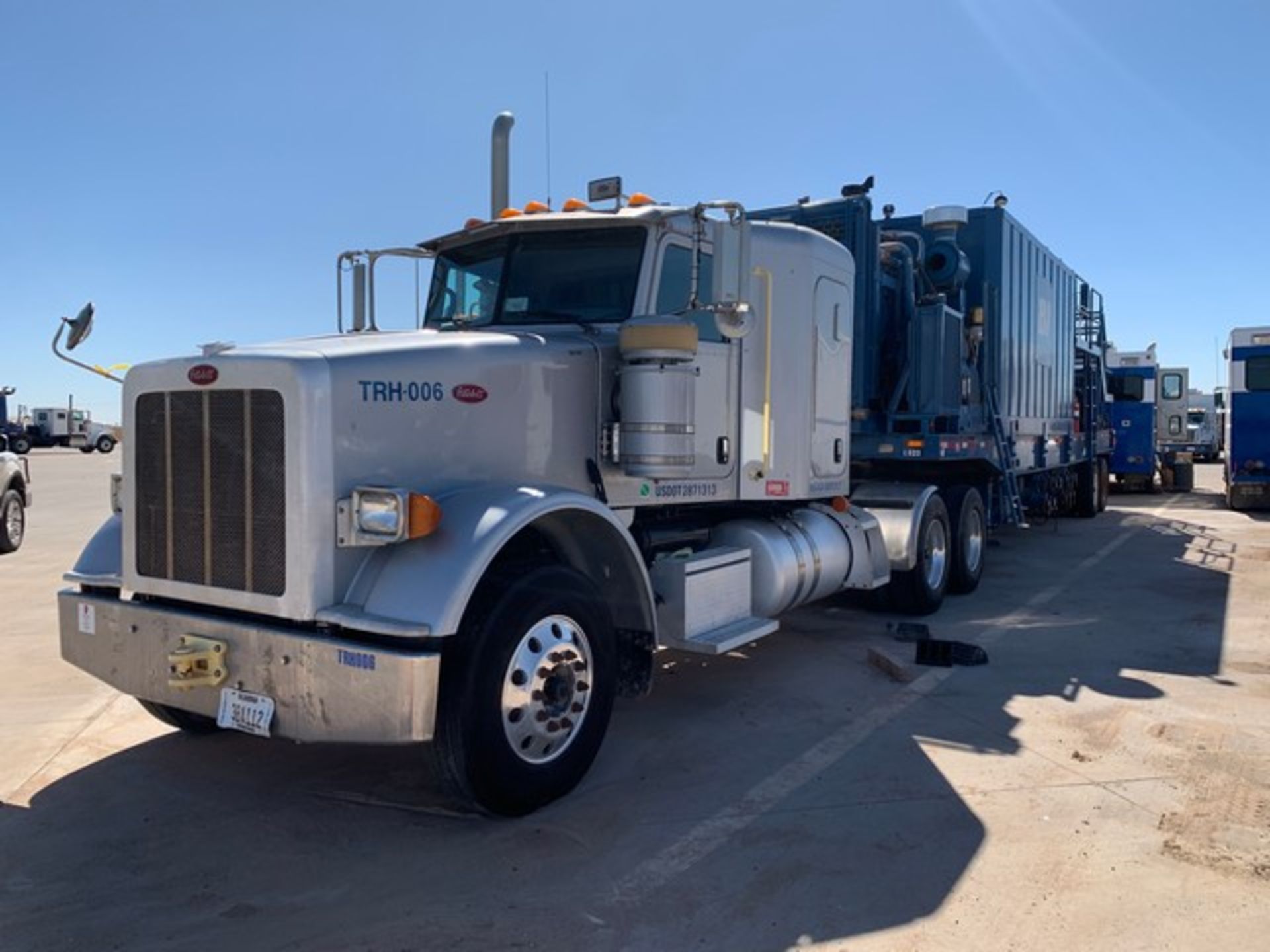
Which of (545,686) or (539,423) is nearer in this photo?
(545,686)

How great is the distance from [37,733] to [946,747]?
4.76 meters

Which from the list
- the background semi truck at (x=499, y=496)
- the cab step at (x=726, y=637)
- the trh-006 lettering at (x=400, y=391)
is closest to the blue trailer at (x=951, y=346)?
the background semi truck at (x=499, y=496)

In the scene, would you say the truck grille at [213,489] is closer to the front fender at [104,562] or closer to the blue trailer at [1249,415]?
the front fender at [104,562]

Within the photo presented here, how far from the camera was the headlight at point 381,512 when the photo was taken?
381 centimetres

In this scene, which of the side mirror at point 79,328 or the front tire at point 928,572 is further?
the front tire at point 928,572

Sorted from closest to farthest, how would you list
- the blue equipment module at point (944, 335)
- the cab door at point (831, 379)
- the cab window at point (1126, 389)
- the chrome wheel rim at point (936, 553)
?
1. the cab door at point (831, 379)
2. the blue equipment module at point (944, 335)
3. the chrome wheel rim at point (936, 553)
4. the cab window at point (1126, 389)

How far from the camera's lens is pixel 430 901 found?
11.5 ft

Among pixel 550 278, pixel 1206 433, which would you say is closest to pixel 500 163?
pixel 550 278

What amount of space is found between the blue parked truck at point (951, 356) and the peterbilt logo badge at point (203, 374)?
17.9 feet

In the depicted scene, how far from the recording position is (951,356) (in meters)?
9.32

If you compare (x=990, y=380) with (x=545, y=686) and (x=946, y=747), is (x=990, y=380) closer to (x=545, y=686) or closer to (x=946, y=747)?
(x=946, y=747)

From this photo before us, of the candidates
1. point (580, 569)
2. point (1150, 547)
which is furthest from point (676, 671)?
point (1150, 547)

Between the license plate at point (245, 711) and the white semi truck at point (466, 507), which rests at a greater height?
the white semi truck at point (466, 507)

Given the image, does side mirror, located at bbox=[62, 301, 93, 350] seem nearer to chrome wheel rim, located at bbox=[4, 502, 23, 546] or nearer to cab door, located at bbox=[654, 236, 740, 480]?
cab door, located at bbox=[654, 236, 740, 480]
